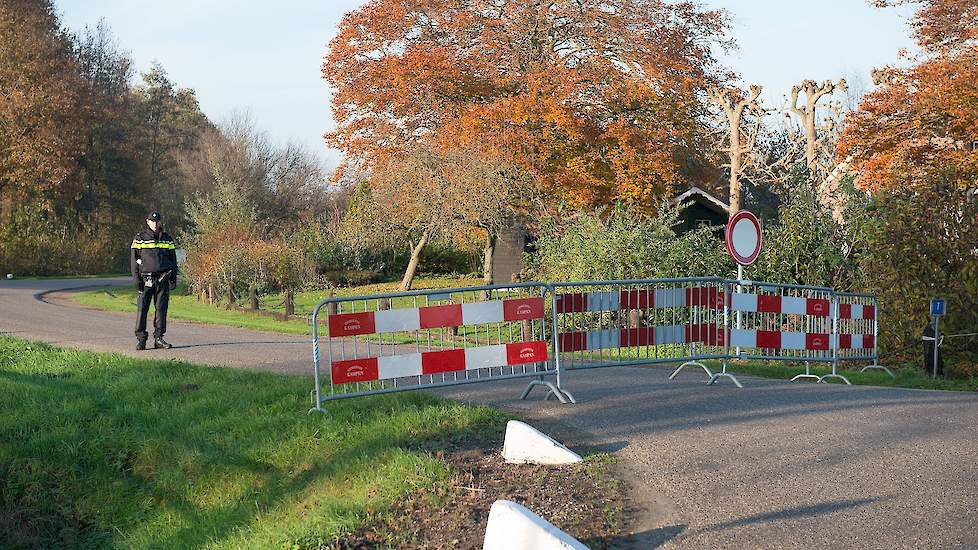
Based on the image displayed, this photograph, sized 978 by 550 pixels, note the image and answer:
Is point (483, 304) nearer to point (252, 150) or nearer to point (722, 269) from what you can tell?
point (722, 269)

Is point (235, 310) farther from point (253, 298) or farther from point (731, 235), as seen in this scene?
point (731, 235)

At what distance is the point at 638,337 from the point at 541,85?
55.1 ft

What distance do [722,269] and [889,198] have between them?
3.64m

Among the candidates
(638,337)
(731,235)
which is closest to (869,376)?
(731,235)

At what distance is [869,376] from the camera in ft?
48.9

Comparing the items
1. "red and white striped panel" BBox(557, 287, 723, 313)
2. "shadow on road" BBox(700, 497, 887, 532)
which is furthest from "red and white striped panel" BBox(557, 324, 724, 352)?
"shadow on road" BBox(700, 497, 887, 532)

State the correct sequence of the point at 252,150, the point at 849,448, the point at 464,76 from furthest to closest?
the point at 252,150
the point at 464,76
the point at 849,448

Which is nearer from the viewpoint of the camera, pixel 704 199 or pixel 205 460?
pixel 205 460

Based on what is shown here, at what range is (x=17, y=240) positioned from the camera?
4209cm

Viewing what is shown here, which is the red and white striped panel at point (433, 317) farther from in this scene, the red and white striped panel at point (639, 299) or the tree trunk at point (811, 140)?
the tree trunk at point (811, 140)

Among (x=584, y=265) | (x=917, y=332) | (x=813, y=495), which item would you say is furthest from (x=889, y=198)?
(x=813, y=495)

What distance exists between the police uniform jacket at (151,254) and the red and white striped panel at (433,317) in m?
7.07

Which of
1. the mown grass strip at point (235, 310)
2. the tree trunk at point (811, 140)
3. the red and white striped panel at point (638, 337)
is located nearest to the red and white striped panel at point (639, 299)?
the red and white striped panel at point (638, 337)

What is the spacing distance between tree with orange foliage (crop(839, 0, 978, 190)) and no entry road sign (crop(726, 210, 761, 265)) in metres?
10.5
